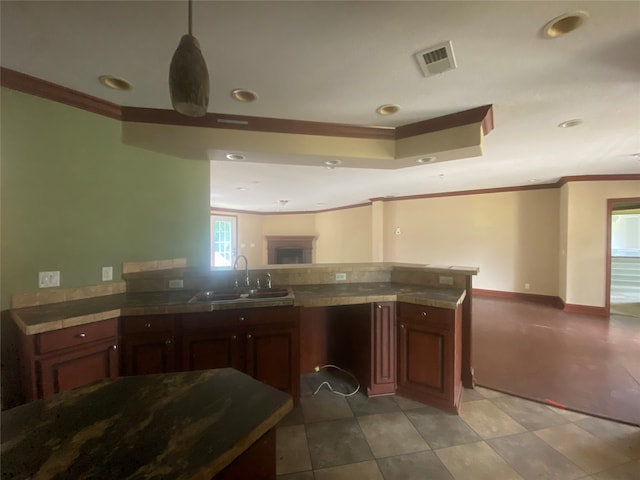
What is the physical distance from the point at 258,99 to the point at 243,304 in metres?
1.58

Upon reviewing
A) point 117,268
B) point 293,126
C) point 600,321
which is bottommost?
point 600,321

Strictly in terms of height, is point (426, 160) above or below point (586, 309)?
above

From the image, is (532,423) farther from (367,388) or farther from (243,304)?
(243,304)

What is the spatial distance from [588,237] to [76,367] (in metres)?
6.82

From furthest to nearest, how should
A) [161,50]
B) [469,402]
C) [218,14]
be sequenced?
[469,402], [161,50], [218,14]

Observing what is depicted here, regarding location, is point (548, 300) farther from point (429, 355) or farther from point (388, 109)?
point (388, 109)

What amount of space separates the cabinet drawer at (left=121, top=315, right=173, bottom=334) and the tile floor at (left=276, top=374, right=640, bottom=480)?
111 centimetres

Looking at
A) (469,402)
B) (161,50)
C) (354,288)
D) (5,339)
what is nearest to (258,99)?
(161,50)

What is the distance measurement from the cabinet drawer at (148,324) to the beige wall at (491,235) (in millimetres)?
6069

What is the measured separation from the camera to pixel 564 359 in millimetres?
3039

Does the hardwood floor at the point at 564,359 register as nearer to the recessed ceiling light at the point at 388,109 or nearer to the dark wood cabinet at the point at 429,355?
the dark wood cabinet at the point at 429,355

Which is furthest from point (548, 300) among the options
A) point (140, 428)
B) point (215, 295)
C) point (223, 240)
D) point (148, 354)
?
point (223, 240)

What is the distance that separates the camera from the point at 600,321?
14.3 ft

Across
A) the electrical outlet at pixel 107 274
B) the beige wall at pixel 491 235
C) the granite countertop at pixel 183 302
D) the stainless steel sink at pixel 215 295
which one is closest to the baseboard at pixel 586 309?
the beige wall at pixel 491 235
